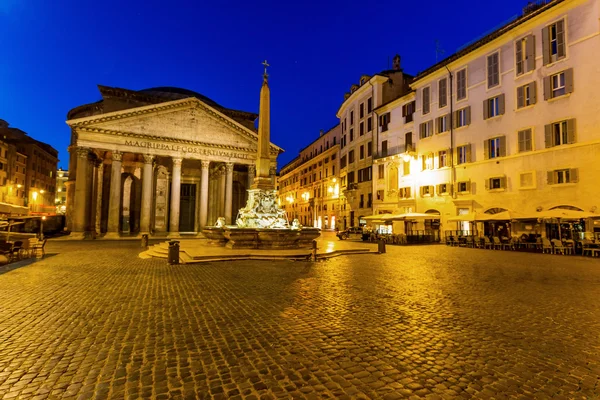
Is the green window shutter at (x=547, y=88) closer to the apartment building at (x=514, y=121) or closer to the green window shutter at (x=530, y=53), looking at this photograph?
the apartment building at (x=514, y=121)

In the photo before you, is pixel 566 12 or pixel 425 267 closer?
pixel 425 267

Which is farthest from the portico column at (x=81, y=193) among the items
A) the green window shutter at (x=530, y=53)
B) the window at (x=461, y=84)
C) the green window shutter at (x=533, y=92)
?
the green window shutter at (x=530, y=53)

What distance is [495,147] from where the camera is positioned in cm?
2438

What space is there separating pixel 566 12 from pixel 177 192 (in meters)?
30.9

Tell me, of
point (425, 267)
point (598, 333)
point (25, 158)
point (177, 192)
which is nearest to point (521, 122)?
point (425, 267)

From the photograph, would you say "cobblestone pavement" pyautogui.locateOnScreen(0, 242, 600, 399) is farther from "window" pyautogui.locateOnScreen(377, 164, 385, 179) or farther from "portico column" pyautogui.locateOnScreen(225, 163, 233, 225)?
"window" pyautogui.locateOnScreen(377, 164, 385, 179)

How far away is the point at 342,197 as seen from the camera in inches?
1790

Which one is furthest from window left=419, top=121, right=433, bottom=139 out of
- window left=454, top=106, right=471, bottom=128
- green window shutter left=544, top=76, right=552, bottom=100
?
green window shutter left=544, top=76, right=552, bottom=100

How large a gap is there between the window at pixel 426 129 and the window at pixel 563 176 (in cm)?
1081

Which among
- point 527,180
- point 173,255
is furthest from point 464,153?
point 173,255

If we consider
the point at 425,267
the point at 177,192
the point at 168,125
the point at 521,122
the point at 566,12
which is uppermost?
the point at 566,12

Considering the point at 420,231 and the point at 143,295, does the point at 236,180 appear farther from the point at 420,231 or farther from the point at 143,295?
the point at 143,295

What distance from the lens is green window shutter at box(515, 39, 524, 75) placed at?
22.8m

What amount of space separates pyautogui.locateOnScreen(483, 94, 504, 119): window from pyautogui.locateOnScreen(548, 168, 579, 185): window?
5.79 metres
